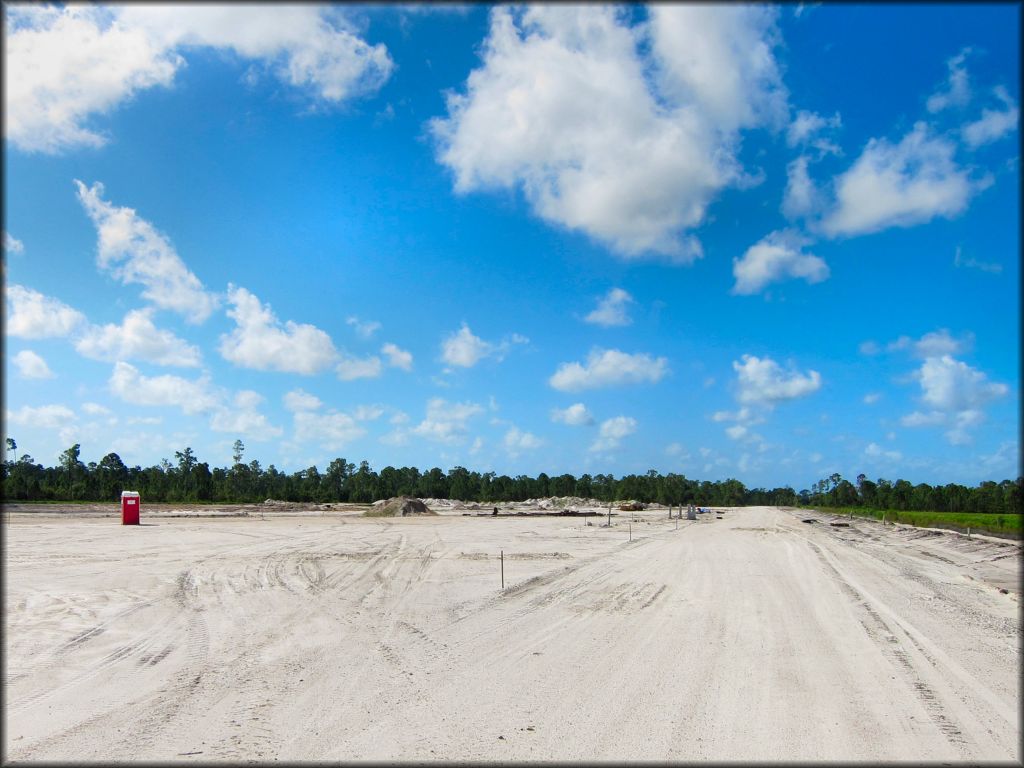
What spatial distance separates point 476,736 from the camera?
900cm

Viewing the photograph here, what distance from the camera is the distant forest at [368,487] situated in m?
79.3

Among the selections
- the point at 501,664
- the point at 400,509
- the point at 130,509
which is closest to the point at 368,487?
the point at 400,509

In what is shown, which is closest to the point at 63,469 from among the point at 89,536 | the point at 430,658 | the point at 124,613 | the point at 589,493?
the point at 89,536

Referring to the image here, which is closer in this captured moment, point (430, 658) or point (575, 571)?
point (430, 658)

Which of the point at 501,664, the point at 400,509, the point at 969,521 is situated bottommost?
the point at 400,509

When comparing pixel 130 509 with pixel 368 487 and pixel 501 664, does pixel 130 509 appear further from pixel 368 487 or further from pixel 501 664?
pixel 368 487

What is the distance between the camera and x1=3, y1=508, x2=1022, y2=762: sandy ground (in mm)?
8828

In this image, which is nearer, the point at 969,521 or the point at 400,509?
the point at 969,521

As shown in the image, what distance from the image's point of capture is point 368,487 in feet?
437

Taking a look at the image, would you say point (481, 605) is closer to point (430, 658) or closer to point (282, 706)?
point (430, 658)

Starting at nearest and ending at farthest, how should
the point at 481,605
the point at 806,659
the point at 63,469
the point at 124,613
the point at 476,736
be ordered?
the point at 476,736 → the point at 806,659 → the point at 124,613 → the point at 481,605 → the point at 63,469

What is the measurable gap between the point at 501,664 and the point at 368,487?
125599 mm

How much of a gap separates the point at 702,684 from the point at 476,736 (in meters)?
4.29

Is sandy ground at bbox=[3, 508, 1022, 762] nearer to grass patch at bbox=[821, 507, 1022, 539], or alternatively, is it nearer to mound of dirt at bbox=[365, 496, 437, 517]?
grass patch at bbox=[821, 507, 1022, 539]
